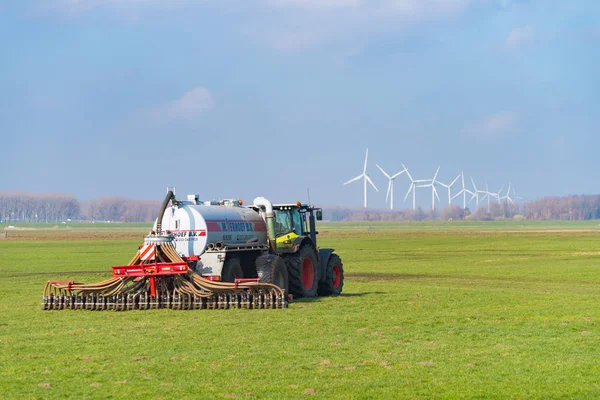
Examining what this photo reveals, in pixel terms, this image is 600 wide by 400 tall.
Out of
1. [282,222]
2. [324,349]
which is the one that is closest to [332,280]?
[282,222]

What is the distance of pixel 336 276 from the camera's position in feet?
107

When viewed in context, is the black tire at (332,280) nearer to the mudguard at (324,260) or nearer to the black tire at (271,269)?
the mudguard at (324,260)

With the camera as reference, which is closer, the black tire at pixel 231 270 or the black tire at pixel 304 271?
the black tire at pixel 231 270

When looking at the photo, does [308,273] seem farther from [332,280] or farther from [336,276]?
[336,276]

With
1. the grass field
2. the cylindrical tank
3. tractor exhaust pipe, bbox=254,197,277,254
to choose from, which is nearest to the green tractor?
tractor exhaust pipe, bbox=254,197,277,254

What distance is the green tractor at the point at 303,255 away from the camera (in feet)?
99.2

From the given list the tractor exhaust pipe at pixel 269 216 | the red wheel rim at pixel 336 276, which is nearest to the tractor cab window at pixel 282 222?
the tractor exhaust pipe at pixel 269 216

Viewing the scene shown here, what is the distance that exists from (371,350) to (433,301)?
35.8 feet

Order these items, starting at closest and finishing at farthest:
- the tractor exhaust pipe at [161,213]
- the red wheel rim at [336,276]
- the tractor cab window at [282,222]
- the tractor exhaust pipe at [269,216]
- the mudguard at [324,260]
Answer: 1. the tractor exhaust pipe at [161,213]
2. the tractor exhaust pipe at [269,216]
3. the tractor cab window at [282,222]
4. the mudguard at [324,260]
5. the red wheel rim at [336,276]

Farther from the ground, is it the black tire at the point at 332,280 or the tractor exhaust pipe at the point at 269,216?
the tractor exhaust pipe at the point at 269,216

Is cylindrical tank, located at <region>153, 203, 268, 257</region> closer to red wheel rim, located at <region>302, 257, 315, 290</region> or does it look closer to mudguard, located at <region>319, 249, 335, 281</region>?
red wheel rim, located at <region>302, 257, 315, 290</region>

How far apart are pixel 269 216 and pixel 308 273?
95.2 inches

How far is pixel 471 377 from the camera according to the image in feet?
49.7

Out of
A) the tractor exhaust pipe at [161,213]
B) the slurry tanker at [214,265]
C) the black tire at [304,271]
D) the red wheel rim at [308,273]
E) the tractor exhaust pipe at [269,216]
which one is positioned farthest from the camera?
the red wheel rim at [308,273]
